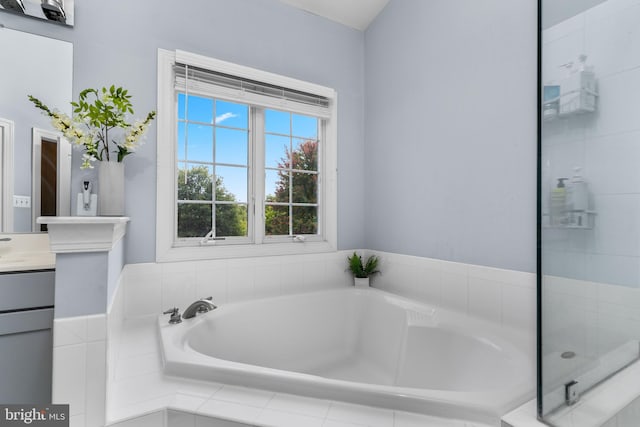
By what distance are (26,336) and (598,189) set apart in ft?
6.47

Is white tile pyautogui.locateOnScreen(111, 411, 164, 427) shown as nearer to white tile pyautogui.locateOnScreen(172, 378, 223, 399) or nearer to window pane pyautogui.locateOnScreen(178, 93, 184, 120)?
white tile pyautogui.locateOnScreen(172, 378, 223, 399)

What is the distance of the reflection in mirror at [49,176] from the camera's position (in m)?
1.45

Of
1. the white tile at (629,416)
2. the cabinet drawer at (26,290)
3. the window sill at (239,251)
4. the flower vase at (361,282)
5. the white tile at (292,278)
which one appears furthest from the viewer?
the flower vase at (361,282)

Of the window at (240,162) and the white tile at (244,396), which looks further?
the window at (240,162)

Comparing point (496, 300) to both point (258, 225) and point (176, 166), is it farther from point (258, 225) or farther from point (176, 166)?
point (176, 166)

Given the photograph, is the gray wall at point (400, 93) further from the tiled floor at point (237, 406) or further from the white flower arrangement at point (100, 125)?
the tiled floor at point (237, 406)

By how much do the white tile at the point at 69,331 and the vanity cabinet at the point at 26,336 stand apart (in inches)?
10.9

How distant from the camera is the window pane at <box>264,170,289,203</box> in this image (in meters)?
2.25

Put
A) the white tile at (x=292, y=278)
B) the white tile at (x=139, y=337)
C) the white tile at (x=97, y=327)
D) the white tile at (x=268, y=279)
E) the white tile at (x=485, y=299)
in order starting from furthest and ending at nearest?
the white tile at (x=292, y=278)
the white tile at (x=268, y=279)
the white tile at (x=485, y=299)
the white tile at (x=139, y=337)
the white tile at (x=97, y=327)

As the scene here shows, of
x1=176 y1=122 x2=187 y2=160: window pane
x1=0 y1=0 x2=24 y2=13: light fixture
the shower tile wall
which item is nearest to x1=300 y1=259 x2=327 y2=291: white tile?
x1=176 y1=122 x2=187 y2=160: window pane

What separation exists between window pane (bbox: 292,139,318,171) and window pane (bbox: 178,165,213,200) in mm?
663

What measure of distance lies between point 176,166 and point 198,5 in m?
1.03

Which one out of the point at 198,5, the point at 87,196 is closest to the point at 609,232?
the point at 87,196

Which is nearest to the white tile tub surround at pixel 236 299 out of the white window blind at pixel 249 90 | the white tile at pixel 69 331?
the white tile at pixel 69 331
